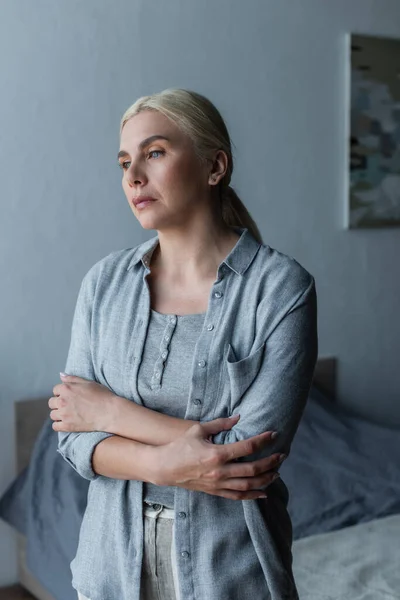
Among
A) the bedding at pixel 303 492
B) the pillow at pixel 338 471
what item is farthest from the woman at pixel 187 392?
the pillow at pixel 338 471

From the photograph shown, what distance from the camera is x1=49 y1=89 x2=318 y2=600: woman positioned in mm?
1186

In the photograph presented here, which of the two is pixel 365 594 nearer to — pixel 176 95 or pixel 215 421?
pixel 215 421

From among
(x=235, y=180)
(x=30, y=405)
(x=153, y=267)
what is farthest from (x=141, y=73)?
(x=153, y=267)

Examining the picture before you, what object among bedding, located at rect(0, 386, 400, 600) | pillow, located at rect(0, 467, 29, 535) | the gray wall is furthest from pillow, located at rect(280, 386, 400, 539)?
pillow, located at rect(0, 467, 29, 535)

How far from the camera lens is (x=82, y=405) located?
128 centimetres

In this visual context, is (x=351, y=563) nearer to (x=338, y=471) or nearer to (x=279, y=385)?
(x=338, y=471)

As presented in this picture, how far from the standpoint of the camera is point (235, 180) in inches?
134

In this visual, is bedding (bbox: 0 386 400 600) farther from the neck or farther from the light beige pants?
the neck

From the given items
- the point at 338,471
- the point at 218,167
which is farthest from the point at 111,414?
the point at 338,471

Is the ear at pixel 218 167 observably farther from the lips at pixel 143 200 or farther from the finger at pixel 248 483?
the finger at pixel 248 483

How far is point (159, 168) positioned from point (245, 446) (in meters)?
0.43

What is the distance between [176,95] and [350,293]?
259 cm

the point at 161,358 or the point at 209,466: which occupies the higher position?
the point at 161,358

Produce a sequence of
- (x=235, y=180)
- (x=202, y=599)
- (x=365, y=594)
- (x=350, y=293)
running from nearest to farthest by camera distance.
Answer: (x=202, y=599) < (x=365, y=594) < (x=235, y=180) < (x=350, y=293)
